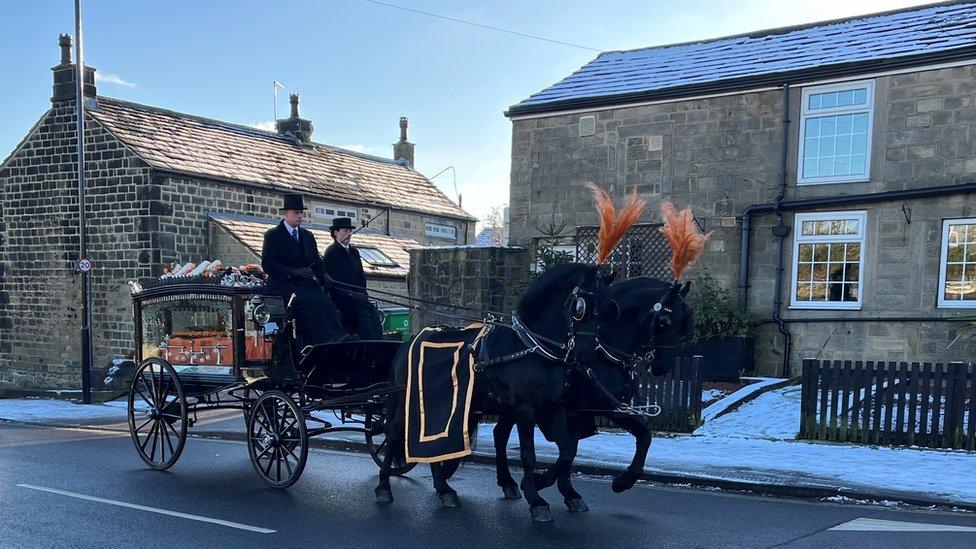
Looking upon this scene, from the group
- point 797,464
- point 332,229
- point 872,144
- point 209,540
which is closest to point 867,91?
point 872,144

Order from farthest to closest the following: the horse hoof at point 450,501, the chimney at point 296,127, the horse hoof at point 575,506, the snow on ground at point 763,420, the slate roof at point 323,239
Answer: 1. the chimney at point 296,127
2. the slate roof at point 323,239
3. the snow on ground at point 763,420
4. the horse hoof at point 450,501
5. the horse hoof at point 575,506

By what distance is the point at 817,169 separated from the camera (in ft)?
47.4

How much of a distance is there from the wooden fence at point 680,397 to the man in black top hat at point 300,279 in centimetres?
493

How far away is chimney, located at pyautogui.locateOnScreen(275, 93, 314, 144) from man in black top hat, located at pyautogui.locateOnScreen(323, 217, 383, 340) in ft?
65.5

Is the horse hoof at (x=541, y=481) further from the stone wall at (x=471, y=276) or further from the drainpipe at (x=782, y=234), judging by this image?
the drainpipe at (x=782, y=234)

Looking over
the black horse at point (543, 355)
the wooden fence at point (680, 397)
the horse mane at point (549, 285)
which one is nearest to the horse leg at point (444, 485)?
the black horse at point (543, 355)

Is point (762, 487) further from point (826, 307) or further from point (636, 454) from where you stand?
point (826, 307)

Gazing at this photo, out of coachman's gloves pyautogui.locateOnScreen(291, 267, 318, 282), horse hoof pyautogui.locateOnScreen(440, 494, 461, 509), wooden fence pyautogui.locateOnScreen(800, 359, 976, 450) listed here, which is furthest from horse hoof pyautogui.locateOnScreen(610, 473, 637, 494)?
wooden fence pyautogui.locateOnScreen(800, 359, 976, 450)

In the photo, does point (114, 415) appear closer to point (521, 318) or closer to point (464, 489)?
point (464, 489)

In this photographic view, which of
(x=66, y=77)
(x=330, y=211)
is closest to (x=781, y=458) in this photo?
(x=330, y=211)

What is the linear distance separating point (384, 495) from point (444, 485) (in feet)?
1.75

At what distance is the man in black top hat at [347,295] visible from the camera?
8.41 m

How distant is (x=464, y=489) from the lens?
7684 millimetres

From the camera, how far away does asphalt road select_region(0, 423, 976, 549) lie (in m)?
5.83
